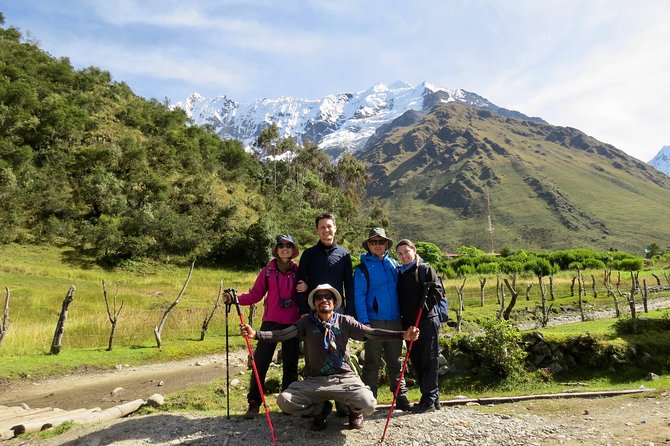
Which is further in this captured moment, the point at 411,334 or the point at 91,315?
the point at 91,315

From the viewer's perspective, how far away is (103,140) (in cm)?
5122

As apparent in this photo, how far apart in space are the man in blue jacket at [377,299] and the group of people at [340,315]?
0.02 meters

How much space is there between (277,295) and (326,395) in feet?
5.59

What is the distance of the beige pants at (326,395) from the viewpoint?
571cm

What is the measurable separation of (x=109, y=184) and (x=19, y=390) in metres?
35.3

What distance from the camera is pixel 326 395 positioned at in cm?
580

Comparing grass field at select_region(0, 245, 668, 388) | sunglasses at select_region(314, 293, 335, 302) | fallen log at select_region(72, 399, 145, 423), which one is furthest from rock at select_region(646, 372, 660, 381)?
fallen log at select_region(72, 399, 145, 423)

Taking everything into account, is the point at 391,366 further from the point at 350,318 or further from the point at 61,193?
the point at 61,193

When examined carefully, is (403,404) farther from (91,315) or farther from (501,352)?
(91,315)

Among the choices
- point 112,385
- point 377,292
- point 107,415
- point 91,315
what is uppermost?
point 377,292

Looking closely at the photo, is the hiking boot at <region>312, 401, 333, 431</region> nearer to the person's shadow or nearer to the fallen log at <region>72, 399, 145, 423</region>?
the person's shadow

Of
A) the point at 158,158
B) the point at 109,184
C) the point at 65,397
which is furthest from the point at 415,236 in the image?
the point at 65,397

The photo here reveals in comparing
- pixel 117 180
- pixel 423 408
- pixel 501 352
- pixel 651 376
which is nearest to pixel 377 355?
pixel 423 408

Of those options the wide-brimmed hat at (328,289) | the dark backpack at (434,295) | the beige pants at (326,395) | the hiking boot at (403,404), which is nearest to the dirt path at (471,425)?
the hiking boot at (403,404)
